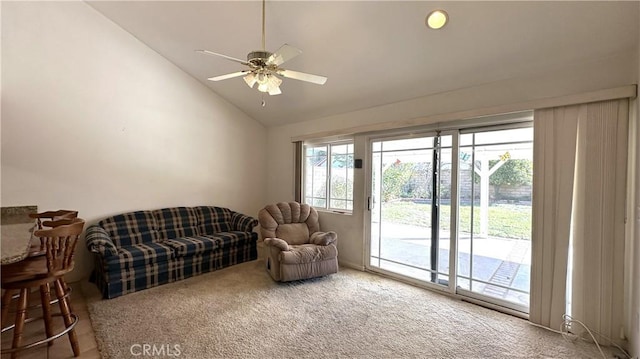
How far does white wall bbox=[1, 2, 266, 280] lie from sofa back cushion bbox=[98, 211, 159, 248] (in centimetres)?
17

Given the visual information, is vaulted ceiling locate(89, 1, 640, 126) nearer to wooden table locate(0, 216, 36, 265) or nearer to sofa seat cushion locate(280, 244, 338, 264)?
sofa seat cushion locate(280, 244, 338, 264)

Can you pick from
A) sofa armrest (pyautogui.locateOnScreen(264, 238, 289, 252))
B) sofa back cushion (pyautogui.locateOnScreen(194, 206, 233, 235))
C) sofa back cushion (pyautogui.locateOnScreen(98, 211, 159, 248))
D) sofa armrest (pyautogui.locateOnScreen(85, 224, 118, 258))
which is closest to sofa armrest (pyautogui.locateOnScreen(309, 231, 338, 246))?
sofa armrest (pyautogui.locateOnScreen(264, 238, 289, 252))

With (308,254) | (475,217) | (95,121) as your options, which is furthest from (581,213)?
(95,121)

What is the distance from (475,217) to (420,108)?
1397mm

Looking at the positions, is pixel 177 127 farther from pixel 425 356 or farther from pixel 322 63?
pixel 425 356

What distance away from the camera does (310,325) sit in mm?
2527

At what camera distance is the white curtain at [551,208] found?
2.42m

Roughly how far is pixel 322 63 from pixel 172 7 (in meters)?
1.73

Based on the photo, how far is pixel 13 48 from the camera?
3.01 metres

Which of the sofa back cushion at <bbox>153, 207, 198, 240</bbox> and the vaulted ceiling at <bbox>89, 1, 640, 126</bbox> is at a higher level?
the vaulted ceiling at <bbox>89, 1, 640, 126</bbox>

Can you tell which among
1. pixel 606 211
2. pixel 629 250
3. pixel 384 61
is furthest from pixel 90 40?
pixel 629 250

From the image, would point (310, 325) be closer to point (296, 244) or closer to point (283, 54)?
point (296, 244)

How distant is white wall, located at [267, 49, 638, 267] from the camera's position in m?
2.29

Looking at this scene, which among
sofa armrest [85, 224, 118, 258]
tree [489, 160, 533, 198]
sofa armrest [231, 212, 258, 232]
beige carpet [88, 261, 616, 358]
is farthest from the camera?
sofa armrest [231, 212, 258, 232]
